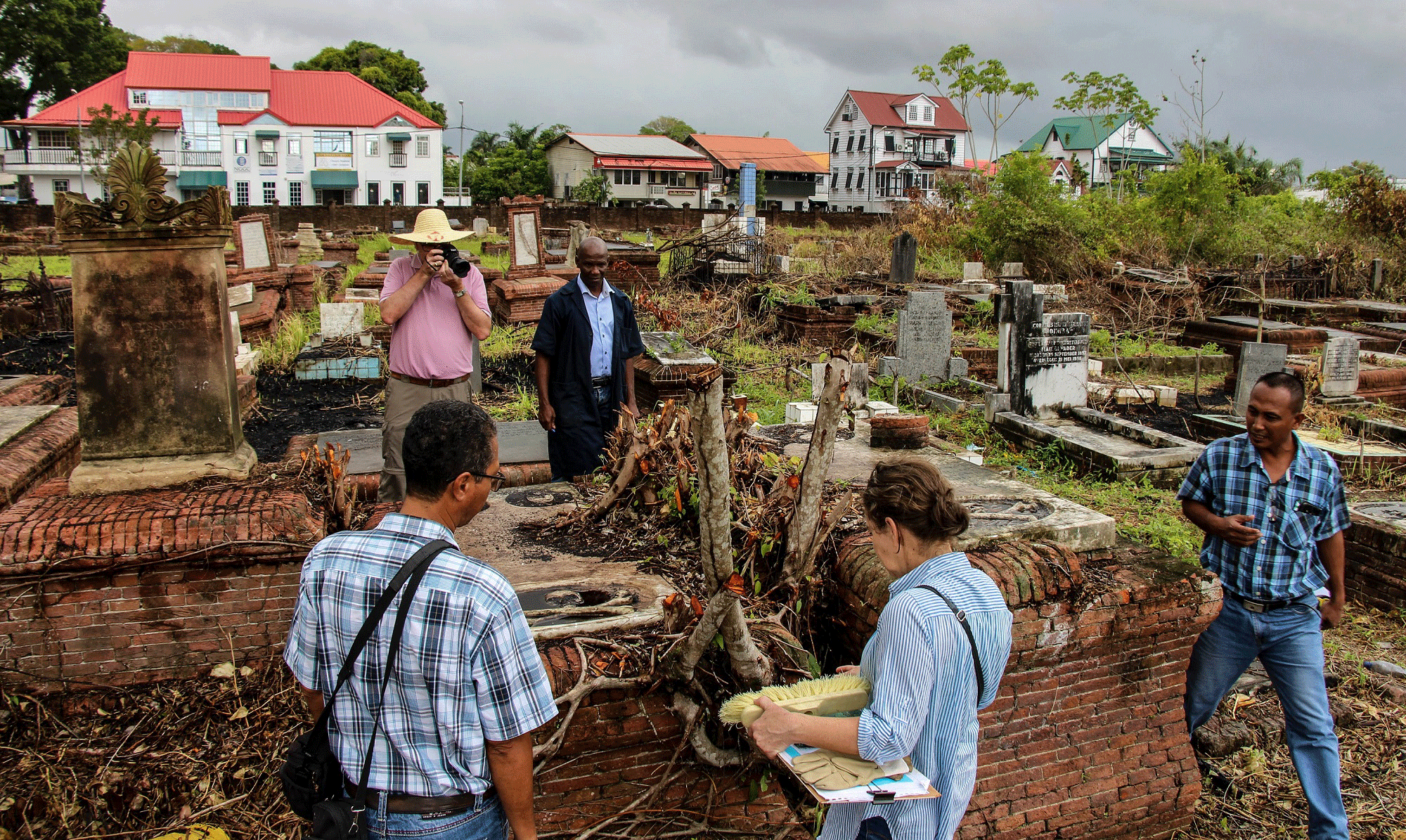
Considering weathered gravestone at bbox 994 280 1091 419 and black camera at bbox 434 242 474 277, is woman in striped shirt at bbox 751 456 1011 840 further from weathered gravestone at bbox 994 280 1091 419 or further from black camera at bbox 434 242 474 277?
weathered gravestone at bbox 994 280 1091 419

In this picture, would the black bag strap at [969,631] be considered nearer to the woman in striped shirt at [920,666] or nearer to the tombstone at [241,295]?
the woman in striped shirt at [920,666]

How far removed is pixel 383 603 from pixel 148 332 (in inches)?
107

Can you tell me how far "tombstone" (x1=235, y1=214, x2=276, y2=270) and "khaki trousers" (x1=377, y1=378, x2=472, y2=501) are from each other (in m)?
10.5

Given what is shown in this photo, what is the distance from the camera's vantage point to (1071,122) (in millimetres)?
63062

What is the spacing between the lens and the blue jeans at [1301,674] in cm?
340

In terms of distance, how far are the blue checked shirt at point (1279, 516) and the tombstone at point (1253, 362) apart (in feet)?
20.5

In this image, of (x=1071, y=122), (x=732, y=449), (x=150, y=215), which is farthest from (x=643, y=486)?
(x=1071, y=122)

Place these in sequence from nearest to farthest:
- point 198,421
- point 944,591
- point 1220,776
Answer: point 944,591 < point 198,421 < point 1220,776

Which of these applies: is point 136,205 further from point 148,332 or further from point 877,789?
point 877,789

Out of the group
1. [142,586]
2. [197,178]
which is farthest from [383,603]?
[197,178]

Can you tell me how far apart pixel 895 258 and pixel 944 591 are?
50.8 ft

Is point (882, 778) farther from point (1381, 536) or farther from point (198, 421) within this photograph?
point (1381, 536)

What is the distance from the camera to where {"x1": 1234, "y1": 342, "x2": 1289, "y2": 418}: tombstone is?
9.11m

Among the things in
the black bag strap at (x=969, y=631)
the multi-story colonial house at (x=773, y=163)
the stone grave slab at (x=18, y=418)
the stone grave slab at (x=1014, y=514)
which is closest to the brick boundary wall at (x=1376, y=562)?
the stone grave slab at (x=1014, y=514)
